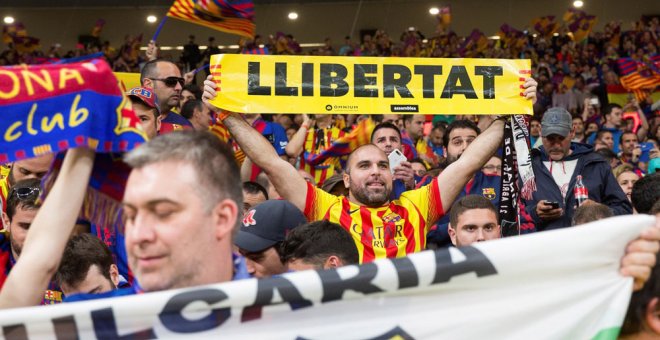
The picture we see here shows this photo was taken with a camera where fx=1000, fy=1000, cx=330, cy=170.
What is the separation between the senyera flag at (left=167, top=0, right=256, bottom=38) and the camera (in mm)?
8086

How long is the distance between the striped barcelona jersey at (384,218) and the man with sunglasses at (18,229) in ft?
5.37

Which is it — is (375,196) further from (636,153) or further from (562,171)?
(636,153)

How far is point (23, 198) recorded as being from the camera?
15.2ft

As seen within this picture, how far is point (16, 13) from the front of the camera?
986 inches

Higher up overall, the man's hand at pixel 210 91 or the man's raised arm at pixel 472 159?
the man's hand at pixel 210 91

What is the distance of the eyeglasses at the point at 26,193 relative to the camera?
4.62 m

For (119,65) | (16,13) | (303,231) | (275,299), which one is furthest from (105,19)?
(275,299)

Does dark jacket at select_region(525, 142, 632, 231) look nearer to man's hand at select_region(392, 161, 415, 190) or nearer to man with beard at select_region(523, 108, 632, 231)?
man with beard at select_region(523, 108, 632, 231)

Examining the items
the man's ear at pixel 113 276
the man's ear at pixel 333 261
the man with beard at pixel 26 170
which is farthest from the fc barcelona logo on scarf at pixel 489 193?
the man's ear at pixel 113 276

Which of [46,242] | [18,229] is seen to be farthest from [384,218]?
[46,242]

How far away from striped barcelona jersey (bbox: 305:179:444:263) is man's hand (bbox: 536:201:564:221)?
2.52 ft

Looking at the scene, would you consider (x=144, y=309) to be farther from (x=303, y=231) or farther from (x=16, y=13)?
(x=16, y=13)

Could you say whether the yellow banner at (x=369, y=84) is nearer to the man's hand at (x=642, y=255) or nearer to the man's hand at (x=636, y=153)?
the man's hand at (x=642, y=255)

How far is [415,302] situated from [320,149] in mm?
6826
